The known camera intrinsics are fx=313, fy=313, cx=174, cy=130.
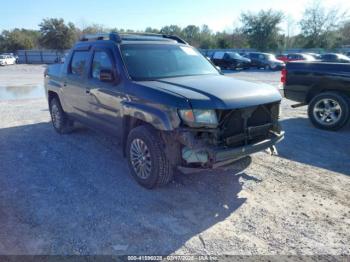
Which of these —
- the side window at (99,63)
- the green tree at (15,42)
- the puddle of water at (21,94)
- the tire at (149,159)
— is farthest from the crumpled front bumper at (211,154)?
the green tree at (15,42)

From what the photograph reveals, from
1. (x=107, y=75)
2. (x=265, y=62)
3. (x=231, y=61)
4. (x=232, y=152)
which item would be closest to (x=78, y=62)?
(x=107, y=75)

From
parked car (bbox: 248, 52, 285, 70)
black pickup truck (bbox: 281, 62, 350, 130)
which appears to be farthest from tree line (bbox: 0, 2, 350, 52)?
black pickup truck (bbox: 281, 62, 350, 130)

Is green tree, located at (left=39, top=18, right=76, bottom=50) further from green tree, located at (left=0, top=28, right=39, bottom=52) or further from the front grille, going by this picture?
the front grille

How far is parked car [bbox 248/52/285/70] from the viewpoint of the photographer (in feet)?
89.6

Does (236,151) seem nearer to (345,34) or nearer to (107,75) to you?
(107,75)

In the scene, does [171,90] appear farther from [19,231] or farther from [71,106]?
[71,106]

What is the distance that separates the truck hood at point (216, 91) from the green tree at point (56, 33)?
53.7 m

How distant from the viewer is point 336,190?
4.11m

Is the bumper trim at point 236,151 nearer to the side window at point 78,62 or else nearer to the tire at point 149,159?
the tire at point 149,159

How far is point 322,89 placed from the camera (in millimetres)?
7055

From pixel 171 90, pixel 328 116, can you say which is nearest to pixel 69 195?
pixel 171 90

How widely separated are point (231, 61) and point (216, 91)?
24.6 meters

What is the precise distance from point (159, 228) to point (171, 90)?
1.60 metres

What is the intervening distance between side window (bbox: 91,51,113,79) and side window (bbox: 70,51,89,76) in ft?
1.16
